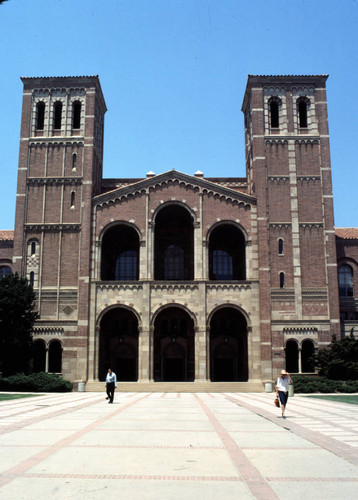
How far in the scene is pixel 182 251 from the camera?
161 ft

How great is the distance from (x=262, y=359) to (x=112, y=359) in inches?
539

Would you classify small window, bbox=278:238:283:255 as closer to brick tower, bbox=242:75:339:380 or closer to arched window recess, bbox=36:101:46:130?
brick tower, bbox=242:75:339:380

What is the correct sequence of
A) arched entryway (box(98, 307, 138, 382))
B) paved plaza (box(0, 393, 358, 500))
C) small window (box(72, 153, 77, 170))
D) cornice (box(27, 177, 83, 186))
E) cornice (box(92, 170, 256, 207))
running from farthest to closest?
arched entryway (box(98, 307, 138, 382)), small window (box(72, 153, 77, 170)), cornice (box(27, 177, 83, 186)), cornice (box(92, 170, 256, 207)), paved plaza (box(0, 393, 358, 500))

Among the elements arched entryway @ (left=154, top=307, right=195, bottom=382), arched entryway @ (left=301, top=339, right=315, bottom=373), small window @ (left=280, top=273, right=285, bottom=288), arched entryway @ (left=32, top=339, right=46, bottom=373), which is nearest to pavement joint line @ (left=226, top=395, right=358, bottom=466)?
arched entryway @ (left=301, top=339, right=315, bottom=373)

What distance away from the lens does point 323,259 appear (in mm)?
42969

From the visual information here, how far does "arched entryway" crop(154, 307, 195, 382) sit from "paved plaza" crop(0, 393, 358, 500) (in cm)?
2855

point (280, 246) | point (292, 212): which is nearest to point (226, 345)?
point (280, 246)

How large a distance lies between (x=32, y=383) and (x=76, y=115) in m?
24.2

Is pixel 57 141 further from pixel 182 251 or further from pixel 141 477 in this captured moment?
pixel 141 477

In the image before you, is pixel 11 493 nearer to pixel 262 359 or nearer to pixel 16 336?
pixel 16 336

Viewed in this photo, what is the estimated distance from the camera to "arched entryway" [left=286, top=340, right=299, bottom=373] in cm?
4166

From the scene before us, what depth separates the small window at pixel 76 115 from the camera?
47000 mm

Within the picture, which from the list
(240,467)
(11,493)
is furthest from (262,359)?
(11,493)

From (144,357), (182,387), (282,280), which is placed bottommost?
(182,387)
